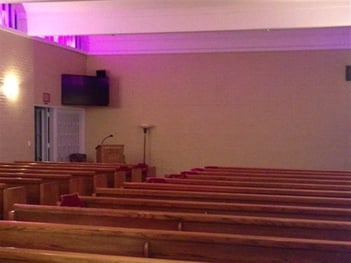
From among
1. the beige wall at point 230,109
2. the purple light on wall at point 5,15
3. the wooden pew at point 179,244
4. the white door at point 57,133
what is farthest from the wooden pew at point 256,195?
the beige wall at point 230,109

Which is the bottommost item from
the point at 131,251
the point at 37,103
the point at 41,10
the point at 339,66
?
the point at 131,251

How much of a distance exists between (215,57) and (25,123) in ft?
13.7

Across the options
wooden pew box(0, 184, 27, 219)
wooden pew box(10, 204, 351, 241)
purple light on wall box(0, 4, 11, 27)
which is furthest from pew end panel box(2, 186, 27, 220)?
purple light on wall box(0, 4, 11, 27)

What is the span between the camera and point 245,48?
33.7 ft

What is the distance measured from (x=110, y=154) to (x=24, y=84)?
85.7 inches

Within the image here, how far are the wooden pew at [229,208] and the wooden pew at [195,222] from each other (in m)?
0.37

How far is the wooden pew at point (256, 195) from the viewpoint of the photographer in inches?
129

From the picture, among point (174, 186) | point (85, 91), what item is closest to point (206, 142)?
point (85, 91)

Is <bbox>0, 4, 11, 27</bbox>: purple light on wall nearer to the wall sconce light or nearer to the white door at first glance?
the wall sconce light

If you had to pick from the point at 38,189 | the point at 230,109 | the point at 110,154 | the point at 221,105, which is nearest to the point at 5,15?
the point at 110,154

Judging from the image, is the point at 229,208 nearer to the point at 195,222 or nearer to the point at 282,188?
the point at 195,222

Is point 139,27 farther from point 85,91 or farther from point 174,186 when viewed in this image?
point 174,186

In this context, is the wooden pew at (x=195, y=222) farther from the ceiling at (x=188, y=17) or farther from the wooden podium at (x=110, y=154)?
the wooden podium at (x=110, y=154)

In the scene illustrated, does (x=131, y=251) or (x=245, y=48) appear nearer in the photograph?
(x=131, y=251)
